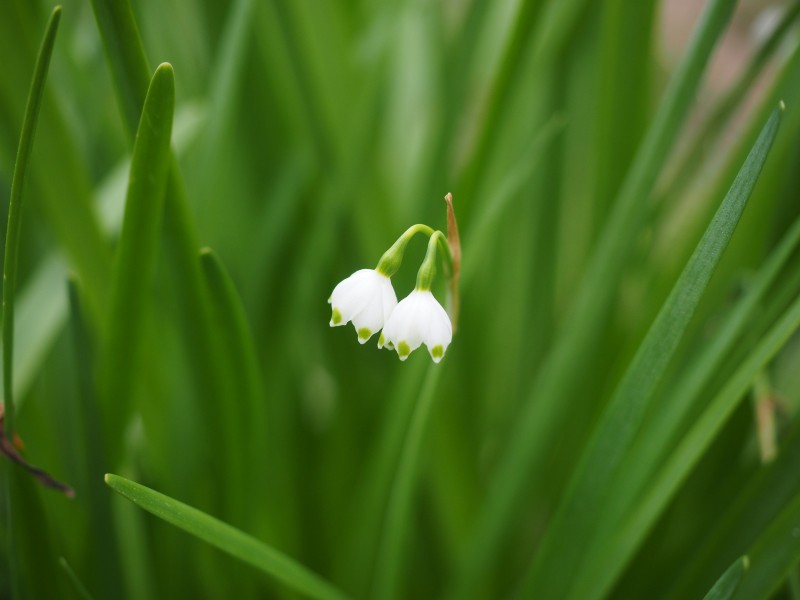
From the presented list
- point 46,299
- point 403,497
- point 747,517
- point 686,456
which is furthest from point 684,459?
point 46,299

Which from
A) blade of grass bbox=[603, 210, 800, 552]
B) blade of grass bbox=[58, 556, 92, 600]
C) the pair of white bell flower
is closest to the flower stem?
the pair of white bell flower

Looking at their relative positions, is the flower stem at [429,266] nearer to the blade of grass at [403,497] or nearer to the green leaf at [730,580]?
the blade of grass at [403,497]

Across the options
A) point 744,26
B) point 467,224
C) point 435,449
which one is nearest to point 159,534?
point 435,449

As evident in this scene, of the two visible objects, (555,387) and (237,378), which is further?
(555,387)

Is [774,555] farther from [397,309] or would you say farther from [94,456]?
[94,456]

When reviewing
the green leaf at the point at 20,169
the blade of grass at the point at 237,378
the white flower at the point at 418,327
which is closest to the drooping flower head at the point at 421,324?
the white flower at the point at 418,327

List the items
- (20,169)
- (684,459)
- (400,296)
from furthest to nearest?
(400,296) → (684,459) → (20,169)

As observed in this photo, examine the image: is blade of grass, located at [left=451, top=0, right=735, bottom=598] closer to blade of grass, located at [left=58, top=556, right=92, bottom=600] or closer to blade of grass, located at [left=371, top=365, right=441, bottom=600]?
blade of grass, located at [left=371, top=365, right=441, bottom=600]
